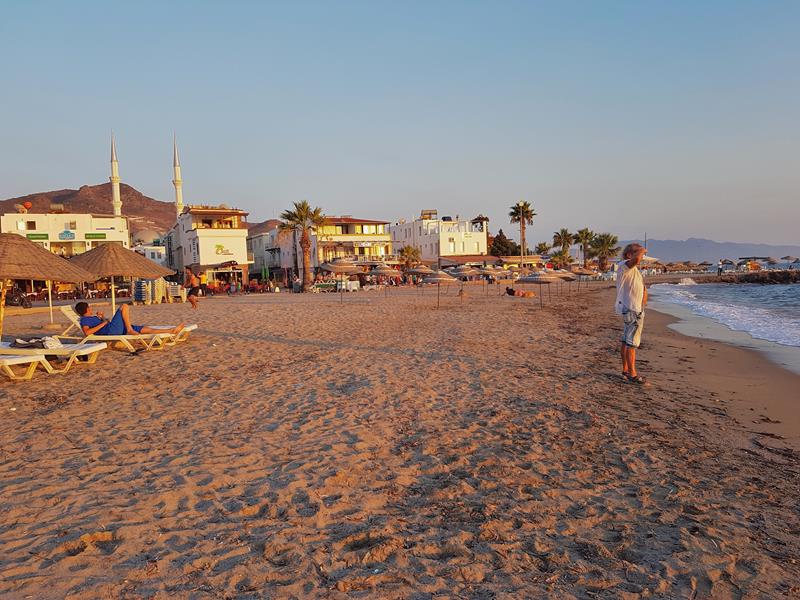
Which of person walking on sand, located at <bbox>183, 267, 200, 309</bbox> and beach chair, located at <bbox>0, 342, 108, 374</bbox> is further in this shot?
person walking on sand, located at <bbox>183, 267, 200, 309</bbox>

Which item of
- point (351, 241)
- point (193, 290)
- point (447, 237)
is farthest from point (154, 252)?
point (193, 290)

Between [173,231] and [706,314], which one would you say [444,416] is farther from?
[173,231]

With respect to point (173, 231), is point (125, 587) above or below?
below

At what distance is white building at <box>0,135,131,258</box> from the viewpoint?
142 feet

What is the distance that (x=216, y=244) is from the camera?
45656 millimetres

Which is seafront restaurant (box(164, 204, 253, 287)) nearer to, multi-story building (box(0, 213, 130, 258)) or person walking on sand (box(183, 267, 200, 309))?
person walking on sand (box(183, 267, 200, 309))

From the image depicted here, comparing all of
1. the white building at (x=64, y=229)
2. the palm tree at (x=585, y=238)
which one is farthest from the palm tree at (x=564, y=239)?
the white building at (x=64, y=229)

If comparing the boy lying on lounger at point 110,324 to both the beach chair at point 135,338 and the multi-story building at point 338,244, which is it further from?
the multi-story building at point 338,244

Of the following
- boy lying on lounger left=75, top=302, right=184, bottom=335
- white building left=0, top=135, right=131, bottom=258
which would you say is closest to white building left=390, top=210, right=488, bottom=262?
white building left=0, top=135, right=131, bottom=258

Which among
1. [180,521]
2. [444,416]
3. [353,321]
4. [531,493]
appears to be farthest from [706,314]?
[180,521]

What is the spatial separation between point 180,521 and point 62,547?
2.19 feet

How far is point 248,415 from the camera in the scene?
19.8 feet

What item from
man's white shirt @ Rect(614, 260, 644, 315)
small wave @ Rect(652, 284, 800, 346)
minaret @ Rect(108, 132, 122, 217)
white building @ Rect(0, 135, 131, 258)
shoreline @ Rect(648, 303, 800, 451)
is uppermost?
minaret @ Rect(108, 132, 122, 217)

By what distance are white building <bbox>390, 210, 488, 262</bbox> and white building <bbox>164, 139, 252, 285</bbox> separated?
2536 cm
